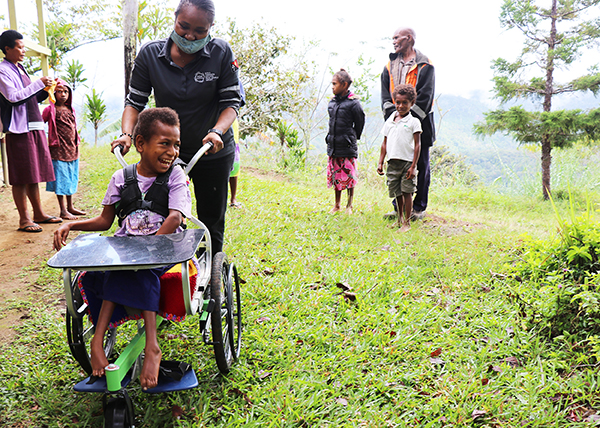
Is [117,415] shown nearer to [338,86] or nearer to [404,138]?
[404,138]

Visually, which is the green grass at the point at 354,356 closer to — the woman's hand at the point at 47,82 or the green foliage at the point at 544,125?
the woman's hand at the point at 47,82

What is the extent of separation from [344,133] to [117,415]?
203 inches

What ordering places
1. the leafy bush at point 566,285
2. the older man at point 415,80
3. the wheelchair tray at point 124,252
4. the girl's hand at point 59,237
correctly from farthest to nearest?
1. the older man at point 415,80
2. the leafy bush at point 566,285
3. the girl's hand at point 59,237
4. the wheelchair tray at point 124,252

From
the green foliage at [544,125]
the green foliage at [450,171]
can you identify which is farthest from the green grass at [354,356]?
the green foliage at [544,125]

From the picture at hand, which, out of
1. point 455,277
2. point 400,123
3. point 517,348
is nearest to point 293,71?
point 400,123

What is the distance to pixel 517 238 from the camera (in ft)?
17.0

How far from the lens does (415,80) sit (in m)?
5.83

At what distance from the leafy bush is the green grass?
0.14 metres

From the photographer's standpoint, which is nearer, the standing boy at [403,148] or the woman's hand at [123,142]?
the woman's hand at [123,142]

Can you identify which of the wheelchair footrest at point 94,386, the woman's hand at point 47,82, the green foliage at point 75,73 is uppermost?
the green foliage at point 75,73

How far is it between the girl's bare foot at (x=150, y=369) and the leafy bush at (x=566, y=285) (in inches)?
100

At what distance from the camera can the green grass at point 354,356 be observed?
2396 millimetres

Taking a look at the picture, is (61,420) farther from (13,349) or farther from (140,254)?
(140,254)

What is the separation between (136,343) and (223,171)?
146 cm
